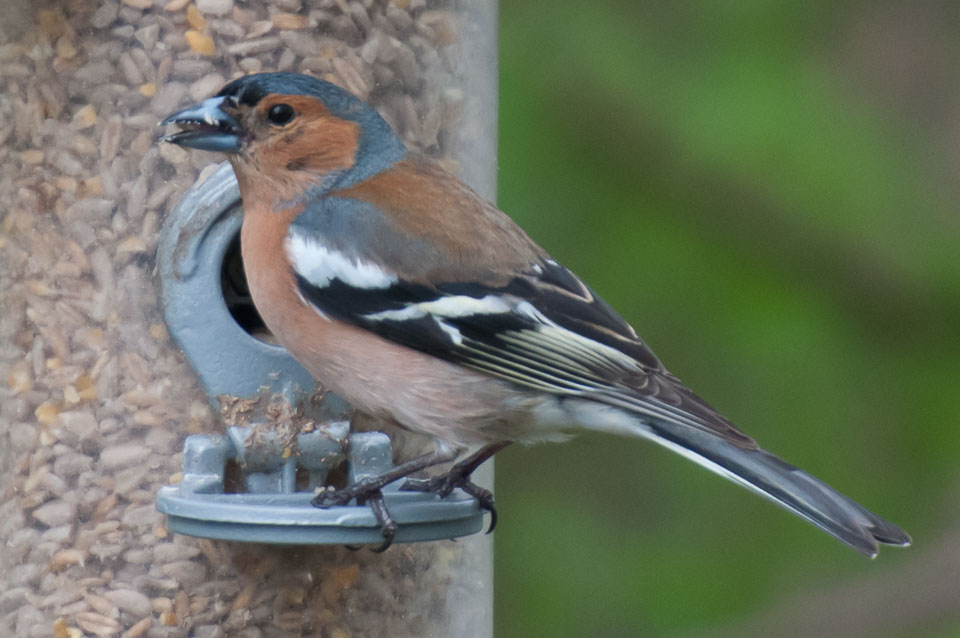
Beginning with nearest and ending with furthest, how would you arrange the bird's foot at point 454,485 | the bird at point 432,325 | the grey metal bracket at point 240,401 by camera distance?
the bird at point 432,325 < the grey metal bracket at point 240,401 < the bird's foot at point 454,485

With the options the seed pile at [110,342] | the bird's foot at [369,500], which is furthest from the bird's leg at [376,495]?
the seed pile at [110,342]

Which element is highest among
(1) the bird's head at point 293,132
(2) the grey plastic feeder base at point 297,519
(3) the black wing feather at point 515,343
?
(1) the bird's head at point 293,132

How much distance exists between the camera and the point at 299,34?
3566 millimetres

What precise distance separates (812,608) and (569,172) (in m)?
1.88

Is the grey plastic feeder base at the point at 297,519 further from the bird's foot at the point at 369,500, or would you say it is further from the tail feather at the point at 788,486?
the tail feather at the point at 788,486

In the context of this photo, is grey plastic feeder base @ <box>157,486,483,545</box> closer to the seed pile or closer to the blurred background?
the seed pile

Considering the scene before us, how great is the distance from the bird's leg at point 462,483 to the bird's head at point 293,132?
801mm

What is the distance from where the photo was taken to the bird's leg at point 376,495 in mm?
3191

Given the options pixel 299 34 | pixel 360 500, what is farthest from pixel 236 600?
pixel 299 34

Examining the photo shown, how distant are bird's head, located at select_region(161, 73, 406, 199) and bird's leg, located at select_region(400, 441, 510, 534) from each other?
80cm

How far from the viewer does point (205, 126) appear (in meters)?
3.35

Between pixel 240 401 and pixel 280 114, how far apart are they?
74 centimetres

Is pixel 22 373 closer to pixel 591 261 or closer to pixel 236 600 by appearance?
pixel 236 600

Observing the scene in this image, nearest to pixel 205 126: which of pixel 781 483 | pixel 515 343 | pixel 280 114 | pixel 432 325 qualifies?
pixel 280 114
